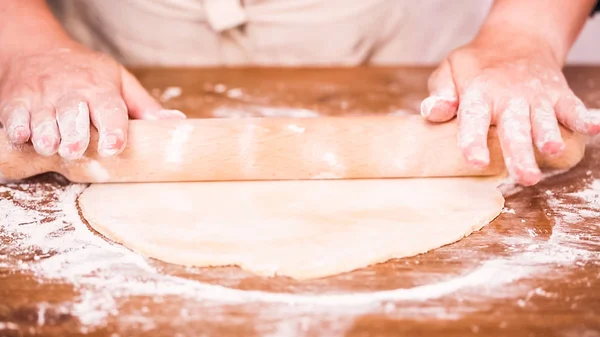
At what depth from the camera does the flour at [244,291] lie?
88 cm

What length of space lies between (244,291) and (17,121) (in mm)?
645

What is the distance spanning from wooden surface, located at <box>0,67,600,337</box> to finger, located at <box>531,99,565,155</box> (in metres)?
0.14

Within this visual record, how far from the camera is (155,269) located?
999mm

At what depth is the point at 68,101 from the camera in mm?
1238

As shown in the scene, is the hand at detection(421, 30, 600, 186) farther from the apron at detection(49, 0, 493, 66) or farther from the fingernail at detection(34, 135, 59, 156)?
the fingernail at detection(34, 135, 59, 156)

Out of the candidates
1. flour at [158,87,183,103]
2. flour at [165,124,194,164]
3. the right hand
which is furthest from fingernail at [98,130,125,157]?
flour at [158,87,183,103]

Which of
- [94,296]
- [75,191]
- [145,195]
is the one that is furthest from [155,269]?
[75,191]

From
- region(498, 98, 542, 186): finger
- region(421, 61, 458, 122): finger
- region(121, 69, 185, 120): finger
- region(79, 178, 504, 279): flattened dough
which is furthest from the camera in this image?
region(121, 69, 185, 120): finger

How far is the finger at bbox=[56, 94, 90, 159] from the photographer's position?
1.16 m

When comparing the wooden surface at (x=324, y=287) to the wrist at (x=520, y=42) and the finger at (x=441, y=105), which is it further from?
the wrist at (x=520, y=42)

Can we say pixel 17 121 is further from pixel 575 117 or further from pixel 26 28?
pixel 575 117

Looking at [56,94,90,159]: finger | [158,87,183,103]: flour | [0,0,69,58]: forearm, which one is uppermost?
[0,0,69,58]: forearm

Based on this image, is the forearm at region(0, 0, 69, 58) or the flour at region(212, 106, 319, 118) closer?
the forearm at region(0, 0, 69, 58)

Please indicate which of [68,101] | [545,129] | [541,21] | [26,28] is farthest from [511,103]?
[26,28]
